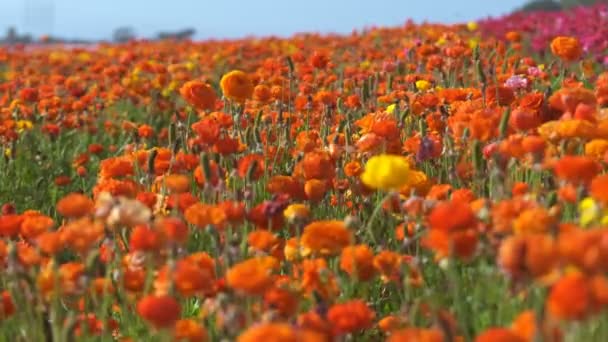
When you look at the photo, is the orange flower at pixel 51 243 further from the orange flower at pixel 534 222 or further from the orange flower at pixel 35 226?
the orange flower at pixel 534 222

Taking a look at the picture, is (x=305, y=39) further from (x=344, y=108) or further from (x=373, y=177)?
(x=373, y=177)

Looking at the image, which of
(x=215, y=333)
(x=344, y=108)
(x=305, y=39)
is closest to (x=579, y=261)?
(x=215, y=333)

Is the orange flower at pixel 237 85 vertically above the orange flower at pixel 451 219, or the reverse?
the orange flower at pixel 237 85

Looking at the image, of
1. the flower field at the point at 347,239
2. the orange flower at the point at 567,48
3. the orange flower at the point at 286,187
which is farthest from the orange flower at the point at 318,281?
the orange flower at the point at 567,48

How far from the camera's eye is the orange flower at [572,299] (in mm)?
1175

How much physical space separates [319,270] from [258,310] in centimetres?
19

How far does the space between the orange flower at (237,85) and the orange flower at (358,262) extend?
1370mm

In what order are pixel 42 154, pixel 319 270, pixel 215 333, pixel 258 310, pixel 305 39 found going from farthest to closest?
1. pixel 305 39
2. pixel 42 154
3. pixel 215 333
4. pixel 319 270
5. pixel 258 310

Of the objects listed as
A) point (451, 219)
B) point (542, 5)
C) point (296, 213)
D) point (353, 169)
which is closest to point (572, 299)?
point (451, 219)

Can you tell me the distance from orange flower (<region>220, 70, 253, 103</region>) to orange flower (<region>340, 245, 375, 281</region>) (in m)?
1.37

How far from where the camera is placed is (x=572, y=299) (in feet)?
3.86

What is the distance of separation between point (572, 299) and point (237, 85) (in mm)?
2195

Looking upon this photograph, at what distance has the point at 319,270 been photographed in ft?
6.32

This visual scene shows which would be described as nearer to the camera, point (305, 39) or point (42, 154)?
point (42, 154)
